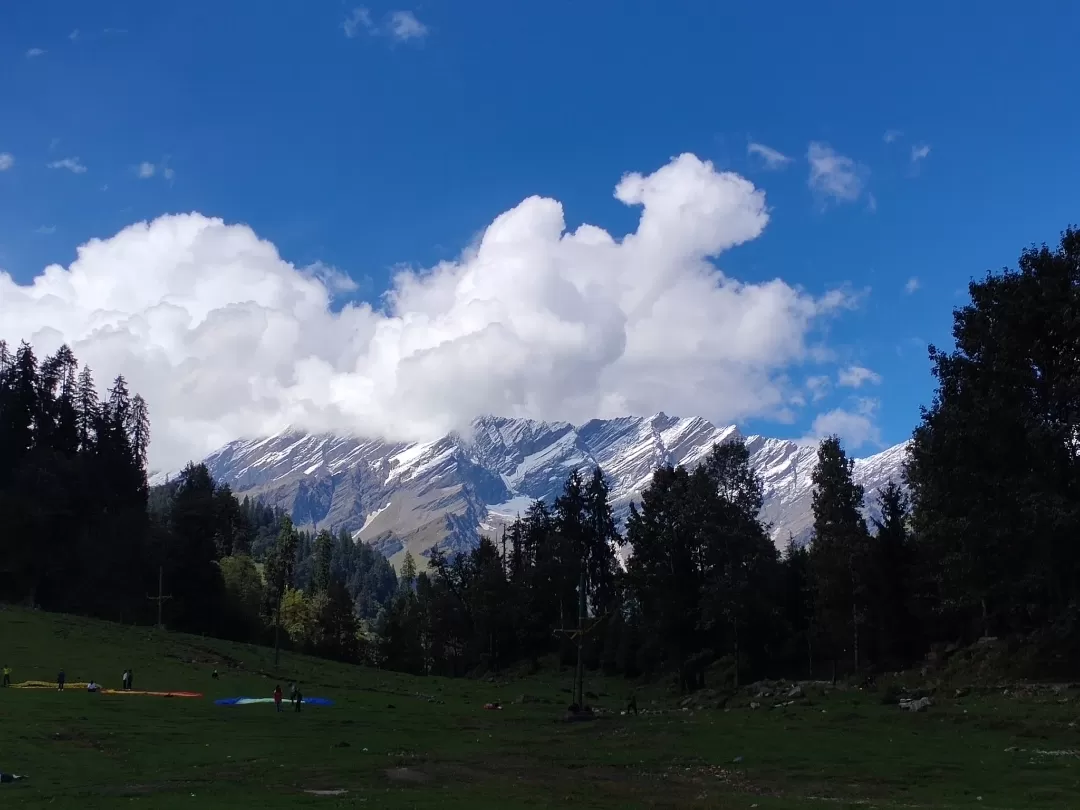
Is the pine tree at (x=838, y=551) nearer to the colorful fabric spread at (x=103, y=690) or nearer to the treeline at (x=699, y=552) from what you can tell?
the treeline at (x=699, y=552)

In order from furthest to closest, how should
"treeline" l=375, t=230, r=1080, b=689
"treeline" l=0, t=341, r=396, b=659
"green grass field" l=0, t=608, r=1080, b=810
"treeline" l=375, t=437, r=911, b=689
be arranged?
"treeline" l=0, t=341, r=396, b=659, "treeline" l=375, t=437, r=911, b=689, "treeline" l=375, t=230, r=1080, b=689, "green grass field" l=0, t=608, r=1080, b=810

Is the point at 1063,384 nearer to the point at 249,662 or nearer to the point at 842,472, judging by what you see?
the point at 842,472

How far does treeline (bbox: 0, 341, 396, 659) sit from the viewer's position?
103 metres

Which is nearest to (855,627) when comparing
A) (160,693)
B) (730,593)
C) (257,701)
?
(730,593)

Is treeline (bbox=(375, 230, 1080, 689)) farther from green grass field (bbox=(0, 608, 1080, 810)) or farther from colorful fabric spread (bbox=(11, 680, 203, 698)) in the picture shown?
colorful fabric spread (bbox=(11, 680, 203, 698))

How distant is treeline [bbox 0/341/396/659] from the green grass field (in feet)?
149

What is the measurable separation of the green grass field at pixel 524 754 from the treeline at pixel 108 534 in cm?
4529

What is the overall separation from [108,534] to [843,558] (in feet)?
272

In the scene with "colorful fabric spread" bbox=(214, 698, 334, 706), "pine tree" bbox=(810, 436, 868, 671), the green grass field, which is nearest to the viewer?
the green grass field

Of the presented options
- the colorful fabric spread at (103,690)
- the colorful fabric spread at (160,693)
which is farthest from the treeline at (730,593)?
the colorful fabric spread at (103,690)

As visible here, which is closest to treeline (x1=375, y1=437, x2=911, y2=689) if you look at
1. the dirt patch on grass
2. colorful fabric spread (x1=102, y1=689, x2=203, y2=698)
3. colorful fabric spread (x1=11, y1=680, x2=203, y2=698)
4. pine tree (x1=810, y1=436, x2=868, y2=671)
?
pine tree (x1=810, y1=436, x2=868, y2=671)

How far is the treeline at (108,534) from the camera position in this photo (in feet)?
339

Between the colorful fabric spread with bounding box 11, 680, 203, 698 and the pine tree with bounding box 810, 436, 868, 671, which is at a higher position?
the pine tree with bounding box 810, 436, 868, 671

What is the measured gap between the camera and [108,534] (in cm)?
10638
